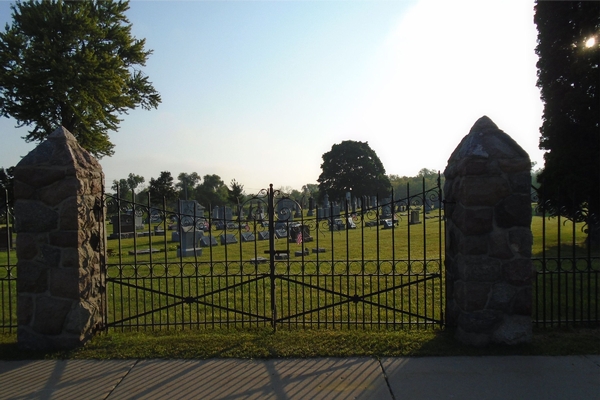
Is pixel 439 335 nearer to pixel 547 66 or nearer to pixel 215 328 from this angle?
pixel 215 328

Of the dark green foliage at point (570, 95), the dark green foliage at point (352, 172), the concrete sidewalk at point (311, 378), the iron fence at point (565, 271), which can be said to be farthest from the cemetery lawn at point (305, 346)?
the dark green foliage at point (352, 172)

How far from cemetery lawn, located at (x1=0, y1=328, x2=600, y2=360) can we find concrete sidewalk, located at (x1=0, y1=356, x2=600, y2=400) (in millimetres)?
125

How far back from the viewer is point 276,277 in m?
5.18

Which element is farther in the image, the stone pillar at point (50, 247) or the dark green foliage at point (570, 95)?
the dark green foliage at point (570, 95)

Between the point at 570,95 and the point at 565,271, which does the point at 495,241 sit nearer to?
the point at 565,271

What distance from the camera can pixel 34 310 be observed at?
15.2ft

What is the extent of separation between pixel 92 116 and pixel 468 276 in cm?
2433

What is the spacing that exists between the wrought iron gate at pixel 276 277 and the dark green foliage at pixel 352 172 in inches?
1105

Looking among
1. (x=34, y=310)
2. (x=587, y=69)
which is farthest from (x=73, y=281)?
(x=587, y=69)

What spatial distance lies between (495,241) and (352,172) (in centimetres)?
4477

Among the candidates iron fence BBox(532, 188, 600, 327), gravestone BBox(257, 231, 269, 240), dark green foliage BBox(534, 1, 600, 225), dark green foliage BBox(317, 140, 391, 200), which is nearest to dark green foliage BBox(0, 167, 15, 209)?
iron fence BBox(532, 188, 600, 327)

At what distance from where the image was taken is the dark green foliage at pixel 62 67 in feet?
70.3

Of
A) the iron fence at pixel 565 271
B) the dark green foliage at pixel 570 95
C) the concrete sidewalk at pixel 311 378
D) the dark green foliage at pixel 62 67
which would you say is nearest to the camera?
the concrete sidewalk at pixel 311 378

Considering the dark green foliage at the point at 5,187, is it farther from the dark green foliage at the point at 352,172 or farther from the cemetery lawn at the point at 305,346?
the dark green foliage at the point at 352,172
